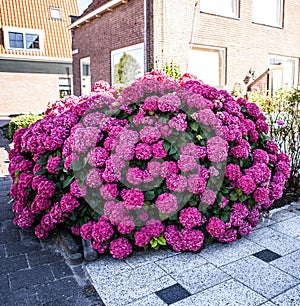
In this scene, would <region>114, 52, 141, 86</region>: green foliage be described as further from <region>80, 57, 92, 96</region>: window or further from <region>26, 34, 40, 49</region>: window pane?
<region>26, 34, 40, 49</region>: window pane

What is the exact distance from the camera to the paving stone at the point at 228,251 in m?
2.46

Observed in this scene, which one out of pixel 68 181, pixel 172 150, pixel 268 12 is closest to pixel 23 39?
pixel 268 12

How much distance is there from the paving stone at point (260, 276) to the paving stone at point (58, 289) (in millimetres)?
1053

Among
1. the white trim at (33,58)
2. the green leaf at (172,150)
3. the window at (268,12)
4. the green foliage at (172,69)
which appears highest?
the window at (268,12)

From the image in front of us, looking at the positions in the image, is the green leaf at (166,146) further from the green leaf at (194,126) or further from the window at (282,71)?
the window at (282,71)

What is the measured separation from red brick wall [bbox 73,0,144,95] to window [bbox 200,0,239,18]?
192 centimetres

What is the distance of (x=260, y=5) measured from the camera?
10312 millimetres

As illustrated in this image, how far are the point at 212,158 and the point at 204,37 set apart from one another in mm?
7346

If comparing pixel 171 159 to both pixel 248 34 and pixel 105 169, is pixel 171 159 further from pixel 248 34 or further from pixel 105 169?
pixel 248 34

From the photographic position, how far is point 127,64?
9727mm

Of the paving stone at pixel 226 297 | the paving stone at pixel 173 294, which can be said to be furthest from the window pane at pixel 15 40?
the paving stone at pixel 226 297

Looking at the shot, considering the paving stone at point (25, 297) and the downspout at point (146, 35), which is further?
the downspout at point (146, 35)

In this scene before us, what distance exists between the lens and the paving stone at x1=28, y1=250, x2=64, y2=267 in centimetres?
248

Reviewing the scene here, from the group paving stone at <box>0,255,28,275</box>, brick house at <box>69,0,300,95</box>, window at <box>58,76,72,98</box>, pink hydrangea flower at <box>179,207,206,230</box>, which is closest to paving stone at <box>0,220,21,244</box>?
paving stone at <box>0,255,28,275</box>
